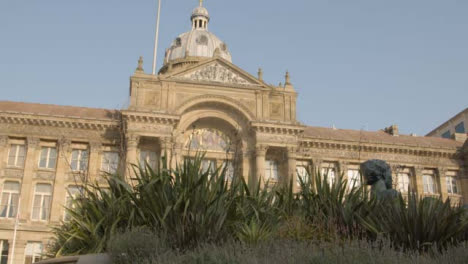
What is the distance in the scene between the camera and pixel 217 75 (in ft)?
111

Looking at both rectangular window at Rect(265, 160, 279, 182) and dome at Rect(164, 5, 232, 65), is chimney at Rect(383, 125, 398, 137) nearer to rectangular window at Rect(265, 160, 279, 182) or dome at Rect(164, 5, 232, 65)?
rectangular window at Rect(265, 160, 279, 182)

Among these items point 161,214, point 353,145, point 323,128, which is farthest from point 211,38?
point 161,214

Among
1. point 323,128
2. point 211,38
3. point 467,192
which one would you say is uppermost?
point 211,38

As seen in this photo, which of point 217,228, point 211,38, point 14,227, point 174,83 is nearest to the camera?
point 217,228

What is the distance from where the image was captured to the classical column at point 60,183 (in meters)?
30.8

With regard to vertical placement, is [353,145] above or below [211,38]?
below

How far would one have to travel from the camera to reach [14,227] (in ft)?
98.3

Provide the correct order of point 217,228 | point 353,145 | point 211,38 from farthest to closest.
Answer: point 211,38
point 353,145
point 217,228

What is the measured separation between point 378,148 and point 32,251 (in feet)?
79.8

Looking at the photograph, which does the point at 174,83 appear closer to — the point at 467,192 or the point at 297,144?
the point at 297,144

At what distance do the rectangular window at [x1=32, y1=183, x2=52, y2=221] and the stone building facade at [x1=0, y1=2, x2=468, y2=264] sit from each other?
0.06 metres

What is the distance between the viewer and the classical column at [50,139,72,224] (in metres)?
30.8

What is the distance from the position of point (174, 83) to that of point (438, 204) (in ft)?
78.3

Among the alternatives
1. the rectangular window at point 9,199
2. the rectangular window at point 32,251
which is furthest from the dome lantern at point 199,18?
the rectangular window at point 32,251
